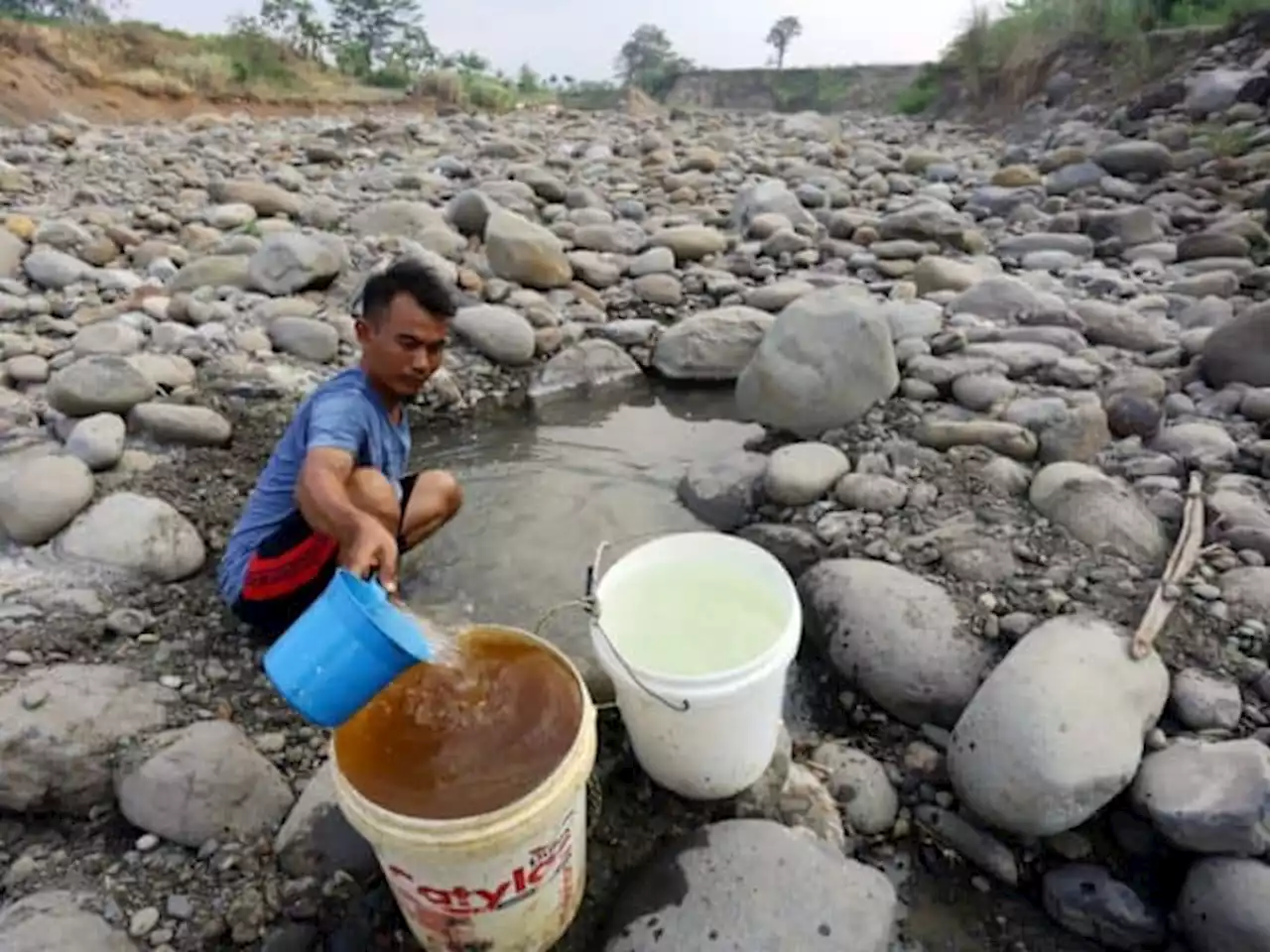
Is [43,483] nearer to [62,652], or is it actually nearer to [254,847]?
[62,652]

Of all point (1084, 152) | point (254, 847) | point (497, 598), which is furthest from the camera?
point (1084, 152)

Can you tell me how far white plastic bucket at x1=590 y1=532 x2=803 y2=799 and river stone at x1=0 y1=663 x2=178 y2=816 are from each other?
1.23 metres

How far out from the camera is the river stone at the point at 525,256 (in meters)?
5.67

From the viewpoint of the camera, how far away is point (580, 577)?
11.6 feet

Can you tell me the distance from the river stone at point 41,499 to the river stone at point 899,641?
96.7 inches

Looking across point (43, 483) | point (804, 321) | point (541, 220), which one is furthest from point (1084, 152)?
point (43, 483)

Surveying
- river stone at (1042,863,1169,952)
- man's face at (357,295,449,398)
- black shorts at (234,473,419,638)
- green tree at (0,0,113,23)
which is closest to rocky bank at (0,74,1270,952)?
river stone at (1042,863,1169,952)

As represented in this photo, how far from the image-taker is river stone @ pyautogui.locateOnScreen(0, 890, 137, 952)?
1938 millimetres

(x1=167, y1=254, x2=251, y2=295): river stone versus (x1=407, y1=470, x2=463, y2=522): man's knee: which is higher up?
(x1=167, y1=254, x2=251, y2=295): river stone

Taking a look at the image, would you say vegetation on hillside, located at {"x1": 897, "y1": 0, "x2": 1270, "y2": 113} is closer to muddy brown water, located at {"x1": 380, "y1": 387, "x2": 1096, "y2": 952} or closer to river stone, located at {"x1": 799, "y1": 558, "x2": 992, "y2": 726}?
muddy brown water, located at {"x1": 380, "y1": 387, "x2": 1096, "y2": 952}

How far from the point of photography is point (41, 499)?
318 centimetres

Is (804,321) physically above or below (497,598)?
above

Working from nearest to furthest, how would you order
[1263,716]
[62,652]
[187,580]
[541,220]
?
[1263,716] → [62,652] → [187,580] → [541,220]

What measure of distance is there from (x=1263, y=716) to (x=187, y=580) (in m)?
3.15
